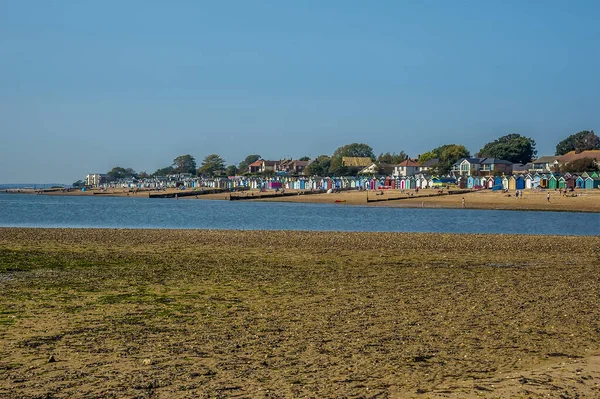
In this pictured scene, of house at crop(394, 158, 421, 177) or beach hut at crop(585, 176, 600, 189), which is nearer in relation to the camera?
beach hut at crop(585, 176, 600, 189)

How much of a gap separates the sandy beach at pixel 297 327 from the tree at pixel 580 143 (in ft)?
533

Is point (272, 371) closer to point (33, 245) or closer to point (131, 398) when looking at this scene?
point (131, 398)

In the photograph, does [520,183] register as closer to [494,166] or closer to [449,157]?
[494,166]

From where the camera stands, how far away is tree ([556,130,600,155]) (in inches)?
7047

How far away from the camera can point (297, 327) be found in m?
12.7

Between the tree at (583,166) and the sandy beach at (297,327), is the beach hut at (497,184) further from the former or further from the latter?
the sandy beach at (297,327)

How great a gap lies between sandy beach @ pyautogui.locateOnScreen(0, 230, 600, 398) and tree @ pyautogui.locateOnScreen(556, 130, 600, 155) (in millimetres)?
162324

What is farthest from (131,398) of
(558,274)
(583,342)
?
(558,274)

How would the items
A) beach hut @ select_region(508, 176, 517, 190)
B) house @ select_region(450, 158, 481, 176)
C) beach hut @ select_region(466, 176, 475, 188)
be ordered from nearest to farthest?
beach hut @ select_region(508, 176, 517, 190)
beach hut @ select_region(466, 176, 475, 188)
house @ select_region(450, 158, 481, 176)

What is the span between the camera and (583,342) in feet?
38.1

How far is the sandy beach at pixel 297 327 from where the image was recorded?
366 inches

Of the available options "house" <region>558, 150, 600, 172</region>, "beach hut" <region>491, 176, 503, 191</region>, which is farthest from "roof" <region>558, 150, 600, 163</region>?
"beach hut" <region>491, 176, 503, 191</region>

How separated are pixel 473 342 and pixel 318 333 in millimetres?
2474

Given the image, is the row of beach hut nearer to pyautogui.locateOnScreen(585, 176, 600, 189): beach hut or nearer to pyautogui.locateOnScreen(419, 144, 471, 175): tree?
pyautogui.locateOnScreen(585, 176, 600, 189): beach hut
